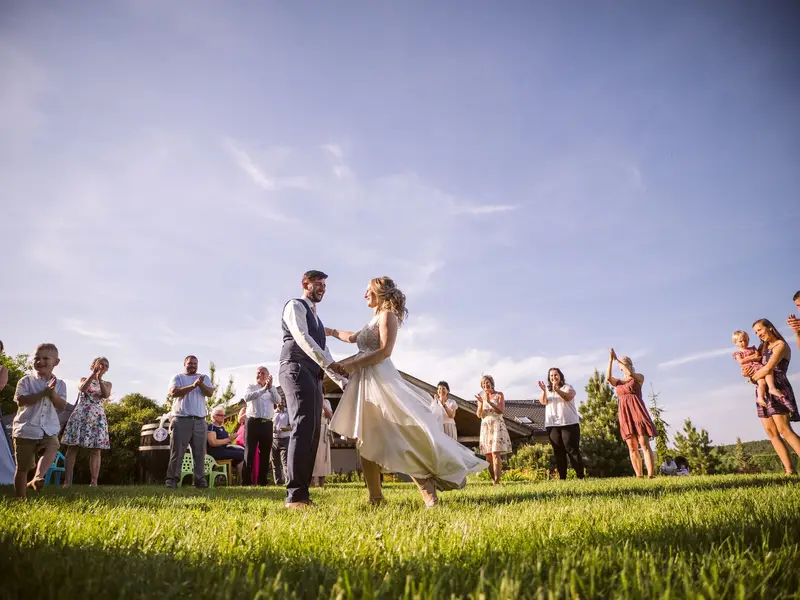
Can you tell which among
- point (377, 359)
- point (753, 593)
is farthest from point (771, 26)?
point (753, 593)

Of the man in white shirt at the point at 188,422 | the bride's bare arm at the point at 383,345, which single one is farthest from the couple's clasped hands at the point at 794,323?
the man in white shirt at the point at 188,422

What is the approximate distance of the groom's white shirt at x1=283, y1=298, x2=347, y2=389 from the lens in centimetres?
474

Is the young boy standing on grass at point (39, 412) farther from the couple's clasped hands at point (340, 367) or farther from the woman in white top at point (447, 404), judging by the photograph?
the woman in white top at point (447, 404)

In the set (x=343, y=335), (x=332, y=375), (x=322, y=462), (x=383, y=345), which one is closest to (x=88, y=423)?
(x=322, y=462)

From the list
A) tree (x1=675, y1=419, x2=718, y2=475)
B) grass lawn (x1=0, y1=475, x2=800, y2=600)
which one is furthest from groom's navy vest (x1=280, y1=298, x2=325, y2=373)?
tree (x1=675, y1=419, x2=718, y2=475)

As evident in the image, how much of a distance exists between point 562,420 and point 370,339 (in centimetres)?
721

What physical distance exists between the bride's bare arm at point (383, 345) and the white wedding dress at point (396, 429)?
0.39 ft

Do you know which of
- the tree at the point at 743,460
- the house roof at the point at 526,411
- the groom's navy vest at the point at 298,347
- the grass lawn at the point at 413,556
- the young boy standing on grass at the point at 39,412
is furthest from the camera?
the house roof at the point at 526,411

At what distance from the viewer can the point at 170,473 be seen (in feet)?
31.6

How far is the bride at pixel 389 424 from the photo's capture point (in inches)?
187

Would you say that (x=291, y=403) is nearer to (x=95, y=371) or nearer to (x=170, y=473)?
(x=95, y=371)

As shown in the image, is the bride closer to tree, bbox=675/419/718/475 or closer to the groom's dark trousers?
the groom's dark trousers

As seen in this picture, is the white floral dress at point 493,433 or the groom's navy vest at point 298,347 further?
the white floral dress at point 493,433

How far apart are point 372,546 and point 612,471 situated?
608 inches
